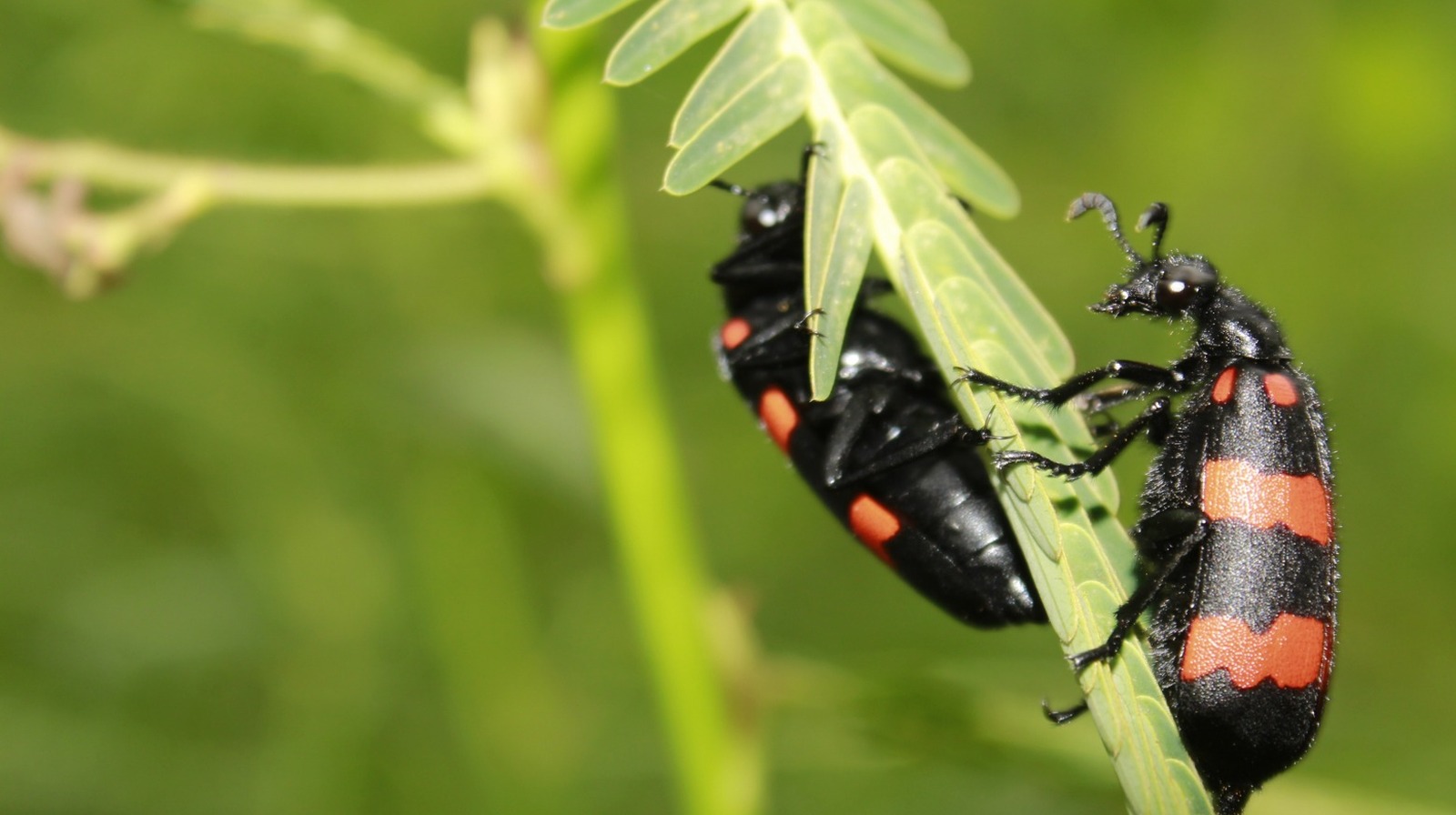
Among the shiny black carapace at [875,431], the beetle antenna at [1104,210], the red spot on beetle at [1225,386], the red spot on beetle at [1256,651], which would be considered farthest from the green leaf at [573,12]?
the red spot on beetle at [1256,651]

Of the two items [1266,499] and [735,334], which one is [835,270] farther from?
[735,334]

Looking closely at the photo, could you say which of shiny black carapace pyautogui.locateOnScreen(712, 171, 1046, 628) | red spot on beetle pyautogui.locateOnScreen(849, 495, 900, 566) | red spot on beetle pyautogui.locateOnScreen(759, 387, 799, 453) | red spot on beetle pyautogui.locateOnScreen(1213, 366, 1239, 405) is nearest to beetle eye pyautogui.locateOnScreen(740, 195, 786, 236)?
shiny black carapace pyautogui.locateOnScreen(712, 171, 1046, 628)

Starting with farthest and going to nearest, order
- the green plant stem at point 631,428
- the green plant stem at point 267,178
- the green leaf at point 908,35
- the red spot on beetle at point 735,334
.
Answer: the red spot on beetle at point 735,334, the green plant stem at point 631,428, the green plant stem at point 267,178, the green leaf at point 908,35

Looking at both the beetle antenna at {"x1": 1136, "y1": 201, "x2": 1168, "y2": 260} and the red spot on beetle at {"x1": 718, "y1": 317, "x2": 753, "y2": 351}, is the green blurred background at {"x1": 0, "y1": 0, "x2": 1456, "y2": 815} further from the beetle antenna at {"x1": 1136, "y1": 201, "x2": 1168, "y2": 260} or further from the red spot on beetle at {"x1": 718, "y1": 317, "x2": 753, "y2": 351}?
the beetle antenna at {"x1": 1136, "y1": 201, "x2": 1168, "y2": 260}

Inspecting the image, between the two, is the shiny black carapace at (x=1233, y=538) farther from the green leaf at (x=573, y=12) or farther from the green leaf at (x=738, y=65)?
the green leaf at (x=573, y=12)

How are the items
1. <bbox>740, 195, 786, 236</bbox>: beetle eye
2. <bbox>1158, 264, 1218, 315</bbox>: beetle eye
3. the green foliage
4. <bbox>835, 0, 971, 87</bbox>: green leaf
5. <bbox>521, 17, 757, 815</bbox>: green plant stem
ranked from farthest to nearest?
<bbox>740, 195, 786, 236</bbox>: beetle eye, <bbox>1158, 264, 1218, 315</bbox>: beetle eye, <bbox>521, 17, 757, 815</bbox>: green plant stem, <bbox>835, 0, 971, 87</bbox>: green leaf, the green foliage

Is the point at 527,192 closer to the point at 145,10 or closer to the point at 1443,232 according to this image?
the point at 145,10

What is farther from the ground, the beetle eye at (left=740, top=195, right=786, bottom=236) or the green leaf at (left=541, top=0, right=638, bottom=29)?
the beetle eye at (left=740, top=195, right=786, bottom=236)
